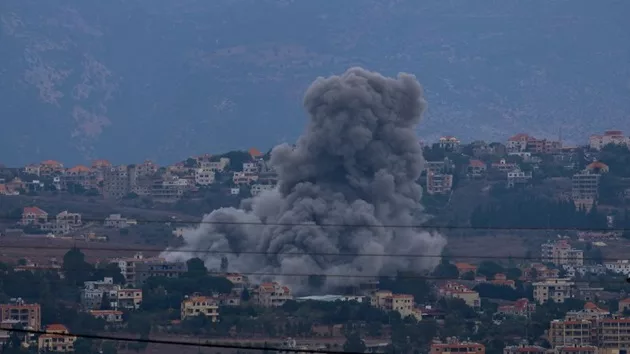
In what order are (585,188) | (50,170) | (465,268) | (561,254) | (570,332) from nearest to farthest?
1. (570,332)
2. (465,268)
3. (561,254)
4. (585,188)
5. (50,170)

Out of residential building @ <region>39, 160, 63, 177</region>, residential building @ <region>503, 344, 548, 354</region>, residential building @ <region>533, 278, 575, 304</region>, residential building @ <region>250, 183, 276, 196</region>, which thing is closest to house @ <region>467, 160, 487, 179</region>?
residential building @ <region>250, 183, 276, 196</region>

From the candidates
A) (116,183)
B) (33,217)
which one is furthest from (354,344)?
(116,183)

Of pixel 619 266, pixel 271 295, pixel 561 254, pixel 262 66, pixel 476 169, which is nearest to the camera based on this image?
pixel 271 295

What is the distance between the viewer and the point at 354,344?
44812 mm

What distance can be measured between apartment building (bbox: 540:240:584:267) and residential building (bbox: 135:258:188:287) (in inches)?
440

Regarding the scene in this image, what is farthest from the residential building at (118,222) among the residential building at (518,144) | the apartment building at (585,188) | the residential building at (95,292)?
the residential building at (518,144)

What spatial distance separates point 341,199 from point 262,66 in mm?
101731

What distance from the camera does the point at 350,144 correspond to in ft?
197

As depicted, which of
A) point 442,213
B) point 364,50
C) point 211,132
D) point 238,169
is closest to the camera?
point 442,213

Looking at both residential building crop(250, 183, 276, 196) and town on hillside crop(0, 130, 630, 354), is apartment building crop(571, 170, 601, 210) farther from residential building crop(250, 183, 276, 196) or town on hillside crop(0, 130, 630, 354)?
residential building crop(250, 183, 276, 196)

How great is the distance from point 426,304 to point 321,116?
357 inches

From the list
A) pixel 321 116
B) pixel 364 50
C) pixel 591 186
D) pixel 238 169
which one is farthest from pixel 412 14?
pixel 321 116

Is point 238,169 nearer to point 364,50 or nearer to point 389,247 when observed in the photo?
point 389,247

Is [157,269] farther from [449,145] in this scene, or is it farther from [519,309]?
[449,145]
